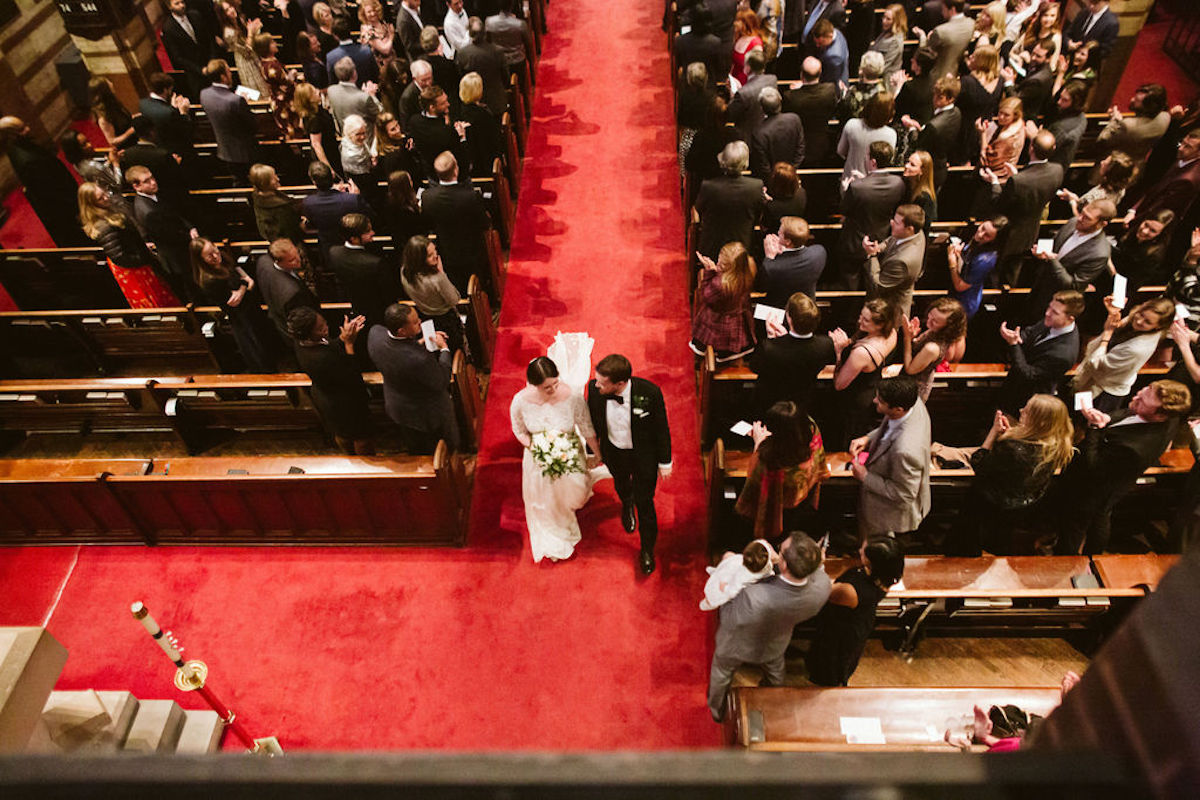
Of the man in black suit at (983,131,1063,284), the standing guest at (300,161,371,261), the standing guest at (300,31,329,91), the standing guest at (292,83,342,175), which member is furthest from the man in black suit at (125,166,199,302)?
the man in black suit at (983,131,1063,284)

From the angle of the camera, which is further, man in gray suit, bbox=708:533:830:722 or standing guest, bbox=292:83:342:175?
standing guest, bbox=292:83:342:175

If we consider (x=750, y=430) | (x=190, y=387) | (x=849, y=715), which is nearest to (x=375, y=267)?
(x=190, y=387)

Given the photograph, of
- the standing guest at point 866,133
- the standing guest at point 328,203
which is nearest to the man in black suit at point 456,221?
the standing guest at point 328,203

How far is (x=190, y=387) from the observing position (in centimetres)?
528

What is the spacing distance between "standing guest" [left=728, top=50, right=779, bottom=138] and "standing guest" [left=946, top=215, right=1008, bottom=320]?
7.11ft

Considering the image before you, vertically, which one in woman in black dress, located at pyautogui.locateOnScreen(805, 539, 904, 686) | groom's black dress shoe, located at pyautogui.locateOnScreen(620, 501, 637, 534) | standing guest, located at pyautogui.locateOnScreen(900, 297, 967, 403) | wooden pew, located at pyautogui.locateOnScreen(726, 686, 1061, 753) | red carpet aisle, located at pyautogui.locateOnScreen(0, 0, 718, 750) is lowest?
red carpet aisle, located at pyautogui.locateOnScreen(0, 0, 718, 750)

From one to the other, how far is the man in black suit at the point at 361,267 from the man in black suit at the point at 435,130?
142cm

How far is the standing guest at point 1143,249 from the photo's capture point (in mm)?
5176

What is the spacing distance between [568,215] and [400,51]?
11.7ft

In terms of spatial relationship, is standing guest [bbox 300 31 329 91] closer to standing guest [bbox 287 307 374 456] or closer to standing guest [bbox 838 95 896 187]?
standing guest [bbox 287 307 374 456]

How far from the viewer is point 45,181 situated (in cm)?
660

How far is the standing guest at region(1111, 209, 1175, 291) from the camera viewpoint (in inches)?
204

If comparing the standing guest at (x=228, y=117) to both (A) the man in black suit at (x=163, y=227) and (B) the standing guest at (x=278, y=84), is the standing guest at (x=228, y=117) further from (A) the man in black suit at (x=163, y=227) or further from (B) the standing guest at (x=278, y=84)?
(A) the man in black suit at (x=163, y=227)

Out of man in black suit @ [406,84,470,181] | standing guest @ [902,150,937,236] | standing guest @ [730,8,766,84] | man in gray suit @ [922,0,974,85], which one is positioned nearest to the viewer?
standing guest @ [902,150,937,236]
